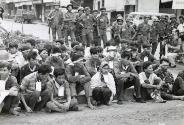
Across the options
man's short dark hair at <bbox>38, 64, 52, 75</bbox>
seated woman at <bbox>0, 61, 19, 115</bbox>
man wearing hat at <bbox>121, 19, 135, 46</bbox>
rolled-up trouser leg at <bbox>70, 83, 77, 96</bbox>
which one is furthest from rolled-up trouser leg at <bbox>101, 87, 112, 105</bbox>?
man wearing hat at <bbox>121, 19, 135, 46</bbox>

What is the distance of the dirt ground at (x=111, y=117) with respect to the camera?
24.7ft

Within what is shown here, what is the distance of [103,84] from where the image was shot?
9.16 meters

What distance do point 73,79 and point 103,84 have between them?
0.86 m

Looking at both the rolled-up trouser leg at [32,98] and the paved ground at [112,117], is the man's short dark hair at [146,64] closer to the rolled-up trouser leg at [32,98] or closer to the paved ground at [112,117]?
the paved ground at [112,117]

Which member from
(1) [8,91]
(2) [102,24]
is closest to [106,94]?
(1) [8,91]

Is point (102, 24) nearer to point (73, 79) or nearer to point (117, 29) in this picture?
point (117, 29)

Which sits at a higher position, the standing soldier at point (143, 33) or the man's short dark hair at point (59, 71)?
the standing soldier at point (143, 33)

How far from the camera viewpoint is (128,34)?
14711 mm

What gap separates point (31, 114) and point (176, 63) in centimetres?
936

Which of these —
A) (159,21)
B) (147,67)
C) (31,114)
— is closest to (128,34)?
(159,21)

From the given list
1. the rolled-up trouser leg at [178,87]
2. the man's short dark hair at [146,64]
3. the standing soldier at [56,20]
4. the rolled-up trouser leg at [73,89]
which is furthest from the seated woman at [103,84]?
the standing soldier at [56,20]

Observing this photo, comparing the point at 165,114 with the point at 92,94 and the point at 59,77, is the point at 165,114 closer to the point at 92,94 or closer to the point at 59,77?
the point at 92,94

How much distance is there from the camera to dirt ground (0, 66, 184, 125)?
752 centimetres

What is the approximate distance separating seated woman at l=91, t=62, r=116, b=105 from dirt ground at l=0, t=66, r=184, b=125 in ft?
0.83
